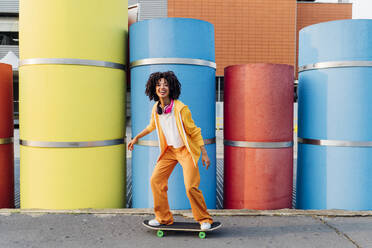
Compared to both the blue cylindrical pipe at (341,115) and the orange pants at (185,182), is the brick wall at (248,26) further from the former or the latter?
the orange pants at (185,182)

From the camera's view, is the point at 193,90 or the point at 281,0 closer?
the point at 193,90

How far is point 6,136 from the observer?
482cm

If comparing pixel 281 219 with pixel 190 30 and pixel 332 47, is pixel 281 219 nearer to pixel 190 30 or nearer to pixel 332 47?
pixel 332 47

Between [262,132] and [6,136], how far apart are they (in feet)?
11.2

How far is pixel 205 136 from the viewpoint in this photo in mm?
4637

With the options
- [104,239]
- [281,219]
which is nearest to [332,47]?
[281,219]

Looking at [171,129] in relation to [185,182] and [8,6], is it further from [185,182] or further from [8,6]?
[8,6]

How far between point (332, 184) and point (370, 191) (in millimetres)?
445

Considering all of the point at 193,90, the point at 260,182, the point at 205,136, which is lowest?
the point at 260,182

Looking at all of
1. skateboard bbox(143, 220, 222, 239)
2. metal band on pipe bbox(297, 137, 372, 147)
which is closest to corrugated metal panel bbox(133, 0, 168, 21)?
metal band on pipe bbox(297, 137, 372, 147)

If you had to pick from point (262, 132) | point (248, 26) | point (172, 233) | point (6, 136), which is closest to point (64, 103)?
point (6, 136)

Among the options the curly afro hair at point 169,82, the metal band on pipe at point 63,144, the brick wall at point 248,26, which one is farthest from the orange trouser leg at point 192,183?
the brick wall at point 248,26

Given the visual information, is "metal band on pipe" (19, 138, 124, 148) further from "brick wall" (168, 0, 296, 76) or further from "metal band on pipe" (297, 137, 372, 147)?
"brick wall" (168, 0, 296, 76)

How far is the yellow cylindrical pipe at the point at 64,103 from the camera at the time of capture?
→ 428 centimetres
